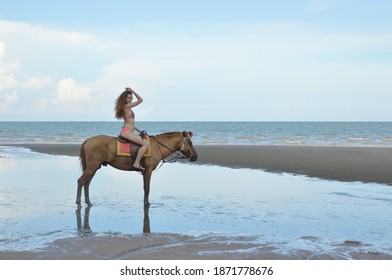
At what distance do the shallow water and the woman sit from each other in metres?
1.27

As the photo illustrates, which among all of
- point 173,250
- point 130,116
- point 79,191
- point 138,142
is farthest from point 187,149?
point 173,250

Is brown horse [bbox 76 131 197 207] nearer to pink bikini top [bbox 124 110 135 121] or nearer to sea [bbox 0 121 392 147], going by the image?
pink bikini top [bbox 124 110 135 121]

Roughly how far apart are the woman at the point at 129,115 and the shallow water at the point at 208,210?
1.27m

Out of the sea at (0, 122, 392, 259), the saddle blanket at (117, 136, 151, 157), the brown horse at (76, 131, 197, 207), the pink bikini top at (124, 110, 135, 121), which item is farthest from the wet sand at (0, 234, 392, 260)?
the pink bikini top at (124, 110, 135, 121)

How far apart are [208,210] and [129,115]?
2.83 metres

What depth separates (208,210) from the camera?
442 inches

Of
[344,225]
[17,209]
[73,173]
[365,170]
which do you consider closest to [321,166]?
[365,170]

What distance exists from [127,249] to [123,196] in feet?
18.0

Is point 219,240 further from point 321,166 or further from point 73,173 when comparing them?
point 321,166

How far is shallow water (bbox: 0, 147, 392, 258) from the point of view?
870 cm

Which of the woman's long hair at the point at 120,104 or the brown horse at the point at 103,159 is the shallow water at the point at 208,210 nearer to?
the brown horse at the point at 103,159

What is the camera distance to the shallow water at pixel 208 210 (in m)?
8.70

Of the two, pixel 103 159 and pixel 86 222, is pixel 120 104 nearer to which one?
pixel 103 159

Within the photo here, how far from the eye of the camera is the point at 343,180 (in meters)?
17.2
